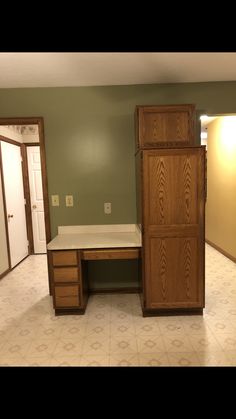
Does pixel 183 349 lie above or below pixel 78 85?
below

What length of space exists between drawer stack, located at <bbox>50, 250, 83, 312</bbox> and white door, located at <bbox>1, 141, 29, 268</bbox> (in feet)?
6.21

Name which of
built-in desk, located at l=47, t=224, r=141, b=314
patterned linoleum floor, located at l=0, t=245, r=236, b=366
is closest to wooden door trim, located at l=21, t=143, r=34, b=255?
patterned linoleum floor, located at l=0, t=245, r=236, b=366

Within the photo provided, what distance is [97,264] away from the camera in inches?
121

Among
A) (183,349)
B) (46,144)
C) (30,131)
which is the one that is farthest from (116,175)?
(30,131)

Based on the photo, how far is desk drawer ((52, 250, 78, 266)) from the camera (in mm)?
2521

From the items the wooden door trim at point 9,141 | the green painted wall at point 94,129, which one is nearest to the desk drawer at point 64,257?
the green painted wall at point 94,129

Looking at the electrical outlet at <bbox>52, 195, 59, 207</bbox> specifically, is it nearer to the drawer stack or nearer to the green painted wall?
the green painted wall

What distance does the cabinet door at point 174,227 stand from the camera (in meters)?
2.34

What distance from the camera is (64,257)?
2.53 meters

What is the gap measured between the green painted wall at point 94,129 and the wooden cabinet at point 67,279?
2.09ft

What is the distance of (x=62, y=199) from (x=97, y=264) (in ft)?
2.95

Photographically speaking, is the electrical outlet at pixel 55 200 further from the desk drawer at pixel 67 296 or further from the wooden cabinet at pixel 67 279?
the desk drawer at pixel 67 296
